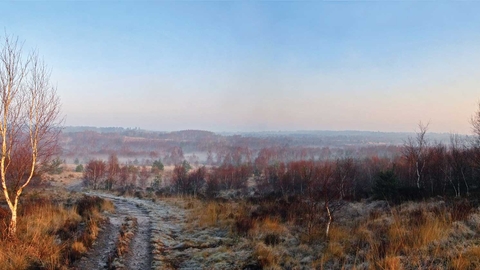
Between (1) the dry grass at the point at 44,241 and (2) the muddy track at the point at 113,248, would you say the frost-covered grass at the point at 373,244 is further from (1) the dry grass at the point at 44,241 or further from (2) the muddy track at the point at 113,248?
(1) the dry grass at the point at 44,241

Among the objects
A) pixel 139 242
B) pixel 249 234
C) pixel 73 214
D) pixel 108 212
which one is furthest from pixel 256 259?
pixel 108 212

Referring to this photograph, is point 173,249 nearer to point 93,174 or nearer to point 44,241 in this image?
point 44,241

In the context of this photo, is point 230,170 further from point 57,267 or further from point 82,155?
point 82,155

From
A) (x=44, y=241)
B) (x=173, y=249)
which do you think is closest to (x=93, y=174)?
(x=44, y=241)

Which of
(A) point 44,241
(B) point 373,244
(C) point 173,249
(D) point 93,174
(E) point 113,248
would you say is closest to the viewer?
(B) point 373,244

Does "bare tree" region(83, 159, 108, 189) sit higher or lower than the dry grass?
lower

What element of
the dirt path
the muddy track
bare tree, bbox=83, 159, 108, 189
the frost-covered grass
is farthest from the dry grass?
bare tree, bbox=83, 159, 108, 189

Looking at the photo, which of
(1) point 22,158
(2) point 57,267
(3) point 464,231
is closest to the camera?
(2) point 57,267

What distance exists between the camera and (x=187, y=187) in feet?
156

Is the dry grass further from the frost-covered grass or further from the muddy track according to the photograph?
the frost-covered grass

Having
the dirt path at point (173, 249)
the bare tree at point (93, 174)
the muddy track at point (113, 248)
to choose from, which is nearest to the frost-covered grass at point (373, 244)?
the dirt path at point (173, 249)

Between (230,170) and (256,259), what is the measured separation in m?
58.9

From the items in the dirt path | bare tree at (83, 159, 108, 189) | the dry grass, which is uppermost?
the dry grass

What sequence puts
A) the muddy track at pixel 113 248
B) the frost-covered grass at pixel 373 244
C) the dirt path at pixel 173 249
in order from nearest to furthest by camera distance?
the frost-covered grass at pixel 373 244 → the muddy track at pixel 113 248 → the dirt path at pixel 173 249
